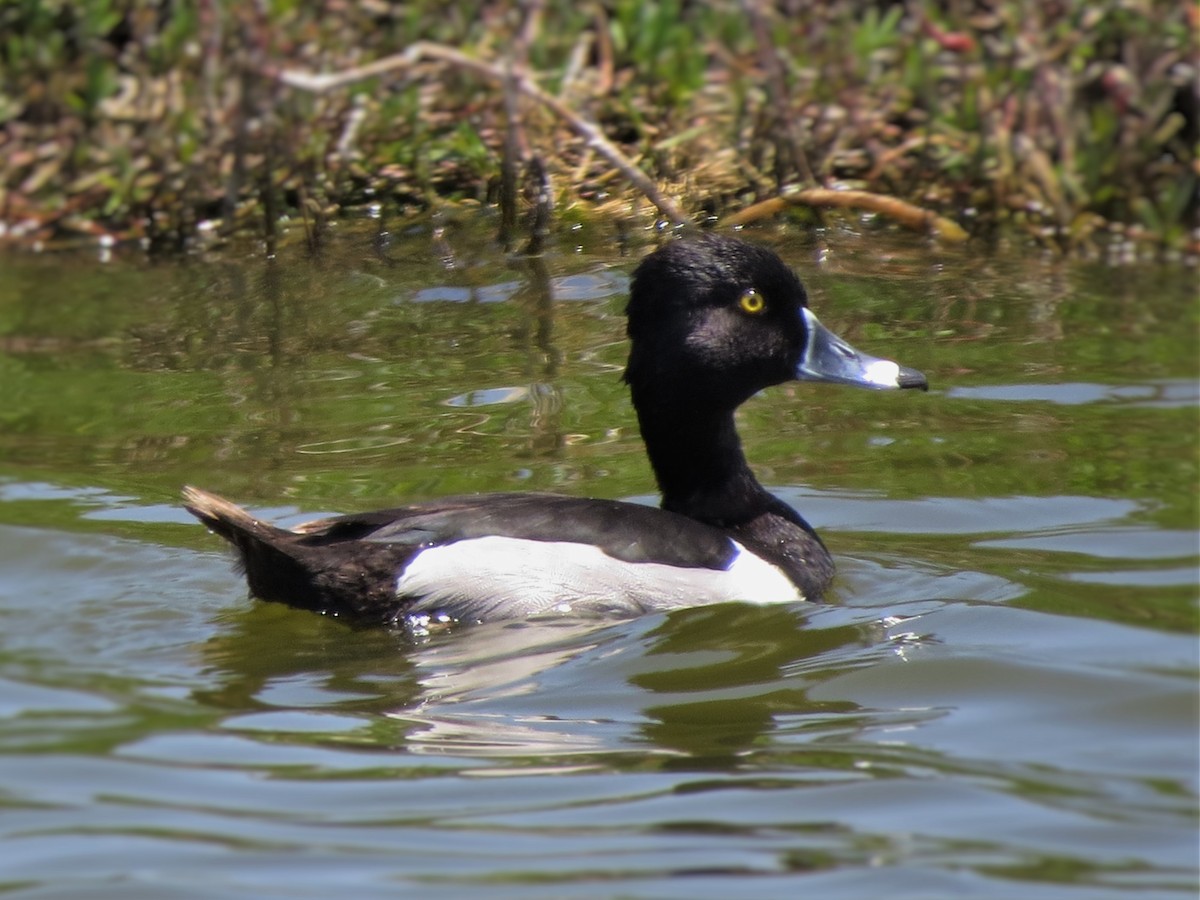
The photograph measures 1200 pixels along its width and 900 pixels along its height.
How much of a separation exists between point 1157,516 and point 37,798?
394 centimetres

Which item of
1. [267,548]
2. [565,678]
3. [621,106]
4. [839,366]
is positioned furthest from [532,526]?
[621,106]

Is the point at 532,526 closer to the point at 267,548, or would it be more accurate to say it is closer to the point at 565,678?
the point at 565,678

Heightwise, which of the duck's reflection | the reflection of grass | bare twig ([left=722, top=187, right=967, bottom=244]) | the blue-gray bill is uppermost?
the reflection of grass

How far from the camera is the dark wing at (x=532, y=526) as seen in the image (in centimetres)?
581

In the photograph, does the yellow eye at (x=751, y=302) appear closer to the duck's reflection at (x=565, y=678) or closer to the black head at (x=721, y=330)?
the black head at (x=721, y=330)

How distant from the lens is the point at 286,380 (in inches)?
330

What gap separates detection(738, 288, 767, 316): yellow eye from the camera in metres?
6.45

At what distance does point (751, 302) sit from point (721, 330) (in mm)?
149

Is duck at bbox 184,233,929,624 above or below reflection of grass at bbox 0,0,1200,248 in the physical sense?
below

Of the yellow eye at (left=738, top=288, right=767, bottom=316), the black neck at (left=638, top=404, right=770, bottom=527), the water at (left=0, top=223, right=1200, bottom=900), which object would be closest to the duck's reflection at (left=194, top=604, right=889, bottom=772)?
the water at (left=0, top=223, right=1200, bottom=900)

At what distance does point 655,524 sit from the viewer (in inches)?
237

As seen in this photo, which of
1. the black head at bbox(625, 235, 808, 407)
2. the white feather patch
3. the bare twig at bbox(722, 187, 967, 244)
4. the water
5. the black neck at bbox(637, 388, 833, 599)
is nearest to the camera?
the water

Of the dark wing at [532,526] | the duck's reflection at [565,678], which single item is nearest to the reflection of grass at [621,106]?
the dark wing at [532,526]

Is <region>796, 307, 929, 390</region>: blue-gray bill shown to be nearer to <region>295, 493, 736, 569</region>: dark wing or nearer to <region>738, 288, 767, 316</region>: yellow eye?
<region>738, 288, 767, 316</region>: yellow eye
